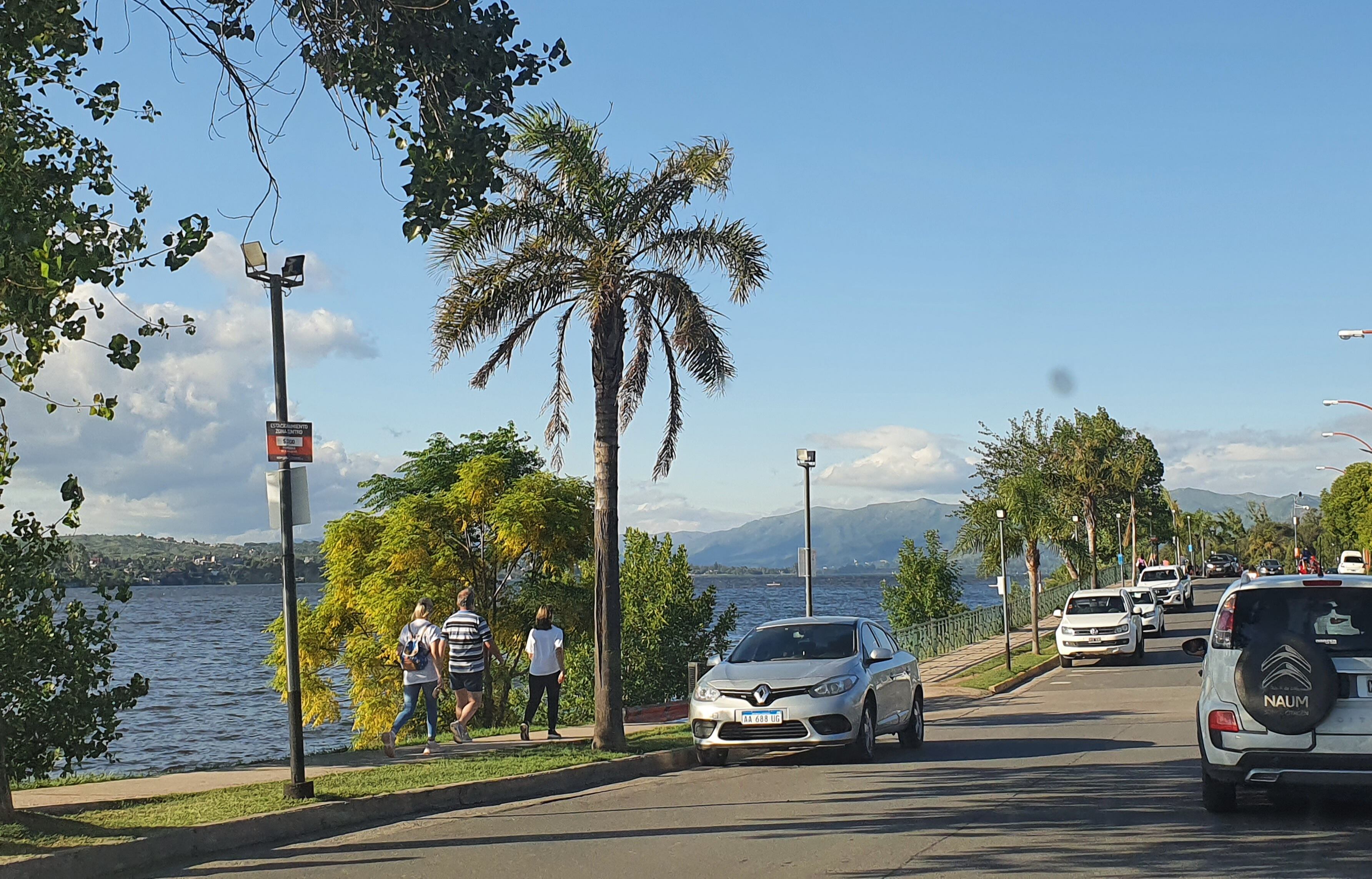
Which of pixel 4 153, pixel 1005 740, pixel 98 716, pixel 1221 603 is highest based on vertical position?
pixel 4 153

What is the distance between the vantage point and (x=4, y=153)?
970 centimetres

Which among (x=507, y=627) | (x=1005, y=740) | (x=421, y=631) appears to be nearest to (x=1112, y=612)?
(x=507, y=627)

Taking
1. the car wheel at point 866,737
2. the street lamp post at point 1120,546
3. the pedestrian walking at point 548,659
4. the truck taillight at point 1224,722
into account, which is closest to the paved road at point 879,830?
the car wheel at point 866,737

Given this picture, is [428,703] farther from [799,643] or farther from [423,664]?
[799,643]

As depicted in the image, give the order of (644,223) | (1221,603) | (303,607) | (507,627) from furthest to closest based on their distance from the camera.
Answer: (303,607)
(507,627)
(644,223)
(1221,603)

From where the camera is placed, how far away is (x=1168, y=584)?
178 ft

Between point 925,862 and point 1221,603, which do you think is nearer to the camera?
point 925,862

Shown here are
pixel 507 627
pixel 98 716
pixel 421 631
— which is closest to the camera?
pixel 98 716

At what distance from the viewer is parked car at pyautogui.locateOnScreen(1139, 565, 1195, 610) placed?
177ft

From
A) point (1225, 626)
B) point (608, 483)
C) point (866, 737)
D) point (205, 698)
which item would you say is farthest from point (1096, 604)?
point (205, 698)

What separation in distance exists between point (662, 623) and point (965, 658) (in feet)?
28.3

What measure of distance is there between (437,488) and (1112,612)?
16.7 m

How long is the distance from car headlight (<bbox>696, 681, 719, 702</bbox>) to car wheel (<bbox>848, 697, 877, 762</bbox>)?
5.05 feet

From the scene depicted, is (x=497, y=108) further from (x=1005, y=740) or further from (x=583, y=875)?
(x=1005, y=740)
